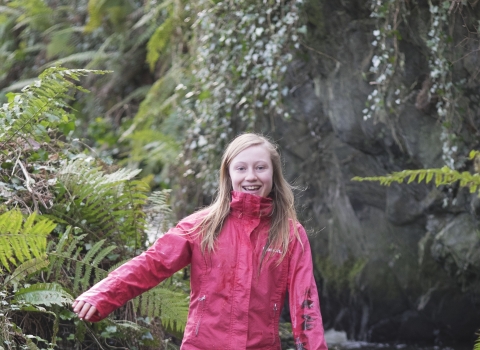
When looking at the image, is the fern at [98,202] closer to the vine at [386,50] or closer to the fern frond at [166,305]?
the fern frond at [166,305]

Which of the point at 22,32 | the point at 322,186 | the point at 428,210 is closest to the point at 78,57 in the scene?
the point at 22,32

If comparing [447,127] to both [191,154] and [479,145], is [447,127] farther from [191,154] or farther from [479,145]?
[191,154]

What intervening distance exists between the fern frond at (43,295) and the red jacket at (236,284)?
0.64m

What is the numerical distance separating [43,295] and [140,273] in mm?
767

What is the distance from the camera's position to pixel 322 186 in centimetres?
698

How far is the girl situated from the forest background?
20.4 inches

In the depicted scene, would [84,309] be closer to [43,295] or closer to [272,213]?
[43,295]

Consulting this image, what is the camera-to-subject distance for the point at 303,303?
2.85 metres

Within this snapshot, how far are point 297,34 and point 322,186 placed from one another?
6.27ft

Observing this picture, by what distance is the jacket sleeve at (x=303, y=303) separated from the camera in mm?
2771

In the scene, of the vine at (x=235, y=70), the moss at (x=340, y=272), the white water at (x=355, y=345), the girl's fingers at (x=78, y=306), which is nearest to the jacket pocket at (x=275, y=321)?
the girl's fingers at (x=78, y=306)

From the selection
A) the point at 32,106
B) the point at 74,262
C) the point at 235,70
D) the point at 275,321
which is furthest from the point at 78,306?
the point at 235,70

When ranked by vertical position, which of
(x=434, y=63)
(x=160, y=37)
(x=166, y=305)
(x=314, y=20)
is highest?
(x=160, y=37)

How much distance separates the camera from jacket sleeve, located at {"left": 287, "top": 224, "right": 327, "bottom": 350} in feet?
9.09
